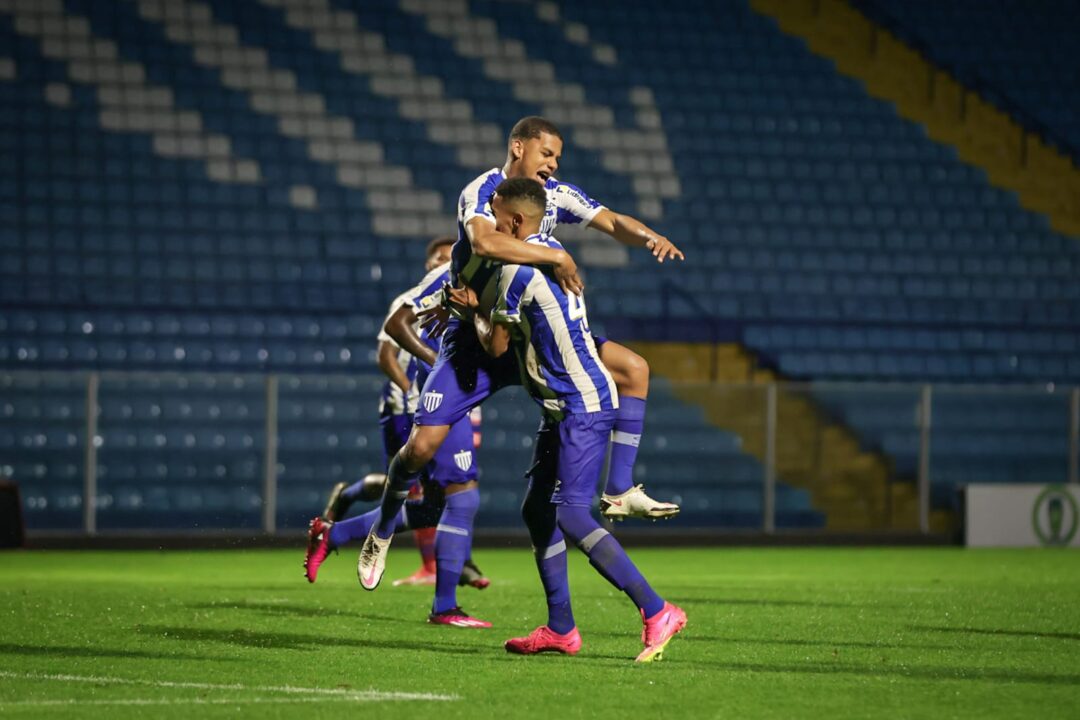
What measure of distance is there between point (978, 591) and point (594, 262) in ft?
25.9

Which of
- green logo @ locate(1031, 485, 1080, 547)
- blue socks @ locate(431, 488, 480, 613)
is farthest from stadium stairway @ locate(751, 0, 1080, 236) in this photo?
blue socks @ locate(431, 488, 480, 613)

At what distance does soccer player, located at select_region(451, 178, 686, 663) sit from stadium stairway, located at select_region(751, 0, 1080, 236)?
13.9m

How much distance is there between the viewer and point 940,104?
2002 centimetres

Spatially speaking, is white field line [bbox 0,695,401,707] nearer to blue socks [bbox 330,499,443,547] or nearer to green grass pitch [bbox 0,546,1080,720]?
green grass pitch [bbox 0,546,1080,720]

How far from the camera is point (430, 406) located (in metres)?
7.16

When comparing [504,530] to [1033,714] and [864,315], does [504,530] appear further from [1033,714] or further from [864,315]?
[1033,714]

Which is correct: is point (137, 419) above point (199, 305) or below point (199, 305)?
below

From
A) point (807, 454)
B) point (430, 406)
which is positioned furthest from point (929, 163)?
point (430, 406)

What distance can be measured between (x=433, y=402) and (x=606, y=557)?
3.51 feet

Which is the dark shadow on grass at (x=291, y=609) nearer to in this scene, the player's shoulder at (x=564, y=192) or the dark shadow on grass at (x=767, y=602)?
the dark shadow on grass at (x=767, y=602)

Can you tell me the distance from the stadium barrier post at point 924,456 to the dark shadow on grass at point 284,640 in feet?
32.9

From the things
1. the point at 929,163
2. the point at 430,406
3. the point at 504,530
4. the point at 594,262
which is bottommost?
the point at 504,530

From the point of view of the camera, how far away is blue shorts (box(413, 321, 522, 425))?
7.15 m

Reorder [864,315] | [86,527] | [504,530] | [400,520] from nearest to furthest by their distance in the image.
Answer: [400,520], [86,527], [504,530], [864,315]
